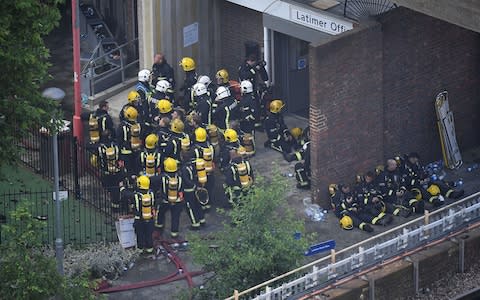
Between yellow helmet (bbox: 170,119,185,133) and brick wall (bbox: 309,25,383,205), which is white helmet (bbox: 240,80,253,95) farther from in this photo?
brick wall (bbox: 309,25,383,205)

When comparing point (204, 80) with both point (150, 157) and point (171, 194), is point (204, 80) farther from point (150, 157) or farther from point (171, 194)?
point (171, 194)

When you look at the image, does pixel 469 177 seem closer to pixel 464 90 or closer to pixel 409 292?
pixel 464 90

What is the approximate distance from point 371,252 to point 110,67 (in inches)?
382

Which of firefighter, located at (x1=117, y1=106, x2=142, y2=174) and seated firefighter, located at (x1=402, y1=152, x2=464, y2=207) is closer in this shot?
seated firefighter, located at (x1=402, y1=152, x2=464, y2=207)

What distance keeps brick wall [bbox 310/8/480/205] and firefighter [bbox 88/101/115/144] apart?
3614 mm

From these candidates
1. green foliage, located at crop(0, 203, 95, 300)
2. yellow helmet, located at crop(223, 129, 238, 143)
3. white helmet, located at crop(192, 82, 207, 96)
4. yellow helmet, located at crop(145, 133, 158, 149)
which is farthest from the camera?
white helmet, located at crop(192, 82, 207, 96)

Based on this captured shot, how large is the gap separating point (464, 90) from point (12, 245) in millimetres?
11266

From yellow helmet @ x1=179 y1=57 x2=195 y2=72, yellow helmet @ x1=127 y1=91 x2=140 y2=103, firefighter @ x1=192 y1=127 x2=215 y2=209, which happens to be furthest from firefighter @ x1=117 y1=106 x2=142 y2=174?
yellow helmet @ x1=179 y1=57 x2=195 y2=72

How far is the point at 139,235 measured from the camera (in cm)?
2630

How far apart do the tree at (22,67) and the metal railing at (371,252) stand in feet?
12.2

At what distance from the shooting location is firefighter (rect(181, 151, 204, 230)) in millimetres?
26875

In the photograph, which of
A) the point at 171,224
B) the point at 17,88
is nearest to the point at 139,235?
the point at 171,224

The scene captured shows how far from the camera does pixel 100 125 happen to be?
2855 cm

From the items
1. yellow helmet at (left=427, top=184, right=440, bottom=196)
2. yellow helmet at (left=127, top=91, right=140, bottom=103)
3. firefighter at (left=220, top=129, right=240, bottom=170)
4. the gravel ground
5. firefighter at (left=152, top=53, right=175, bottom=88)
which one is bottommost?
the gravel ground
